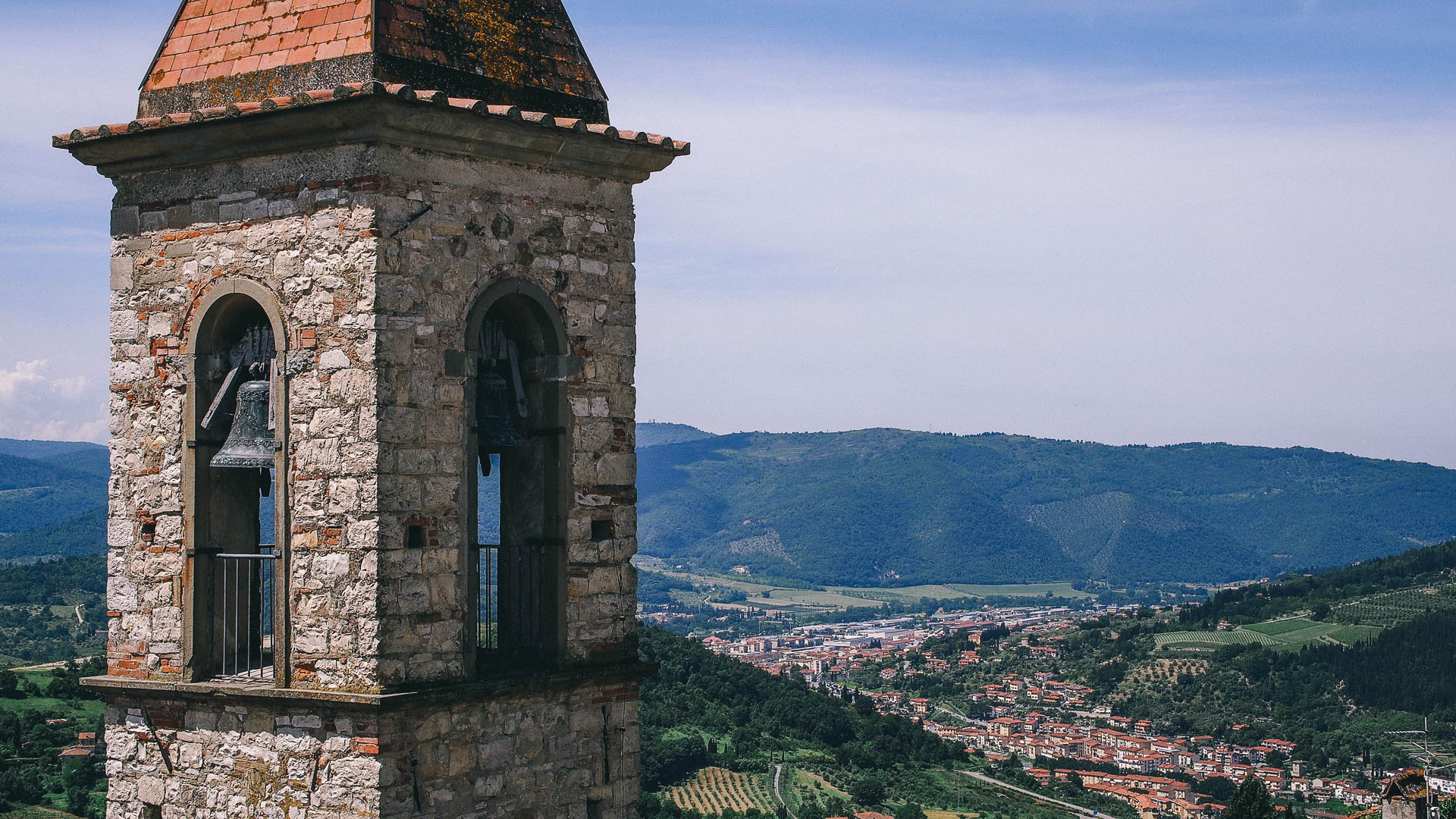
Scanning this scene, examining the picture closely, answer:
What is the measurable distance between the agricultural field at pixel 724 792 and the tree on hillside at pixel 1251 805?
915 inches

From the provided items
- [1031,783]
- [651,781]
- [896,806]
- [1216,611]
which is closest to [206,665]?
[651,781]

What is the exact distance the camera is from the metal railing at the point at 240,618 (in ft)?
30.5

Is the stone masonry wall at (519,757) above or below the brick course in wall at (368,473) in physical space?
below

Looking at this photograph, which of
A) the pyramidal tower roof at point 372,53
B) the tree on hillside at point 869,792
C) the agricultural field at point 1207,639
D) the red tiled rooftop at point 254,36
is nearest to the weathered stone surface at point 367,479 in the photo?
the pyramidal tower roof at point 372,53

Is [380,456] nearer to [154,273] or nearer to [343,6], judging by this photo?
[154,273]

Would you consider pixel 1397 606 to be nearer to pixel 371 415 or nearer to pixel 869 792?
pixel 869 792

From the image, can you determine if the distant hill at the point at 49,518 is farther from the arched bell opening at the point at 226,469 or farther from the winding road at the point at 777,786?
the arched bell opening at the point at 226,469

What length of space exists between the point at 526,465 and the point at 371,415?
153 cm

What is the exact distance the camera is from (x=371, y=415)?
8.49 m

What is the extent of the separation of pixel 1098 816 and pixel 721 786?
20.5m

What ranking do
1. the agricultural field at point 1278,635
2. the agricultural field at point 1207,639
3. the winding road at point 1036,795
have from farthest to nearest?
the agricultural field at point 1207,639, the agricultural field at point 1278,635, the winding road at point 1036,795

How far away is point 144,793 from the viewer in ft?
30.3

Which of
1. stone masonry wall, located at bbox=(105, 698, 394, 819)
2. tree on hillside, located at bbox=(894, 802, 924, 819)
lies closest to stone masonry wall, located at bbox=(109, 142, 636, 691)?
stone masonry wall, located at bbox=(105, 698, 394, 819)

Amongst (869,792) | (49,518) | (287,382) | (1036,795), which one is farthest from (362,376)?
(49,518)
